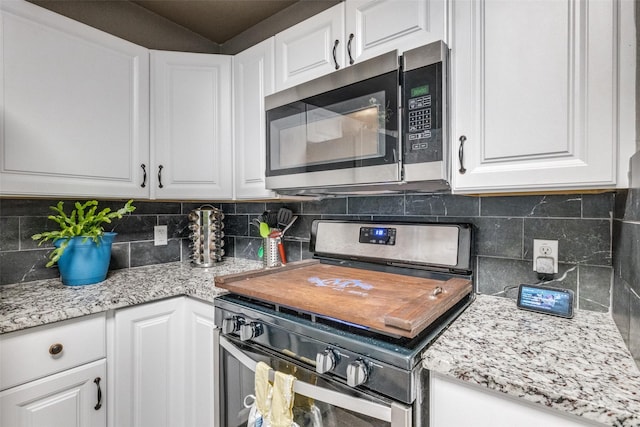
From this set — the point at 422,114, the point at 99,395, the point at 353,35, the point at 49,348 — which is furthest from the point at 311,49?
the point at 99,395

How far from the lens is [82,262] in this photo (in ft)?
4.69

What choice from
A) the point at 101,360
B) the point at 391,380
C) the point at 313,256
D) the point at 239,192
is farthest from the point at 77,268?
the point at 391,380

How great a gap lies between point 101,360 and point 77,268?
1.49 feet

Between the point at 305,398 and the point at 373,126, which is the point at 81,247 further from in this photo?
the point at 373,126

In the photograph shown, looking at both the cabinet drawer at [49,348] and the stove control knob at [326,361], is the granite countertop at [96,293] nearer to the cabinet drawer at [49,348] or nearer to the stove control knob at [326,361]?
the cabinet drawer at [49,348]

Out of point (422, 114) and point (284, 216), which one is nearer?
point (422, 114)

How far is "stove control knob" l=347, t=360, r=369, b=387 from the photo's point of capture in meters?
0.76

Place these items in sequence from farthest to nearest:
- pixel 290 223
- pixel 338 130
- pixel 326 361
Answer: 1. pixel 290 223
2. pixel 338 130
3. pixel 326 361

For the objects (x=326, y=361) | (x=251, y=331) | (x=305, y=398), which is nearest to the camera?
(x=326, y=361)

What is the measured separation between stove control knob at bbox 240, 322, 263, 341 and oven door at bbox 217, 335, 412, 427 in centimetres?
5

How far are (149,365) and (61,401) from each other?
0.30 meters

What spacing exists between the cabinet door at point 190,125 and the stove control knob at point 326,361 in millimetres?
1153

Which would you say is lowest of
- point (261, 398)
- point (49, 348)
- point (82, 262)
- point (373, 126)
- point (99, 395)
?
point (99, 395)

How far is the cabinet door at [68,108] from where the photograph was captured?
4.01ft
